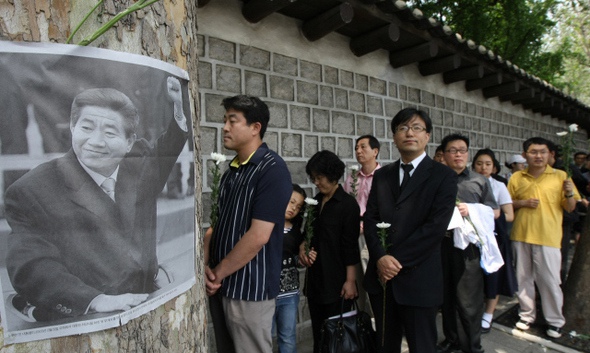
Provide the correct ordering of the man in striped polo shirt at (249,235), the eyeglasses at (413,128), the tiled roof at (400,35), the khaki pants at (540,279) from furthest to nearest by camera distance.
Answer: the khaki pants at (540,279)
the tiled roof at (400,35)
the eyeglasses at (413,128)
the man in striped polo shirt at (249,235)

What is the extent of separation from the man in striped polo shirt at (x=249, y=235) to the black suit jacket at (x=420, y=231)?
0.91 meters

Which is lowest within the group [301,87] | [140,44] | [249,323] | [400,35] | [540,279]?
[540,279]

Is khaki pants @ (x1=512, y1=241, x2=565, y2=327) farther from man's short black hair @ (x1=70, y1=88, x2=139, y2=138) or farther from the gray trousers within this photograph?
man's short black hair @ (x1=70, y1=88, x2=139, y2=138)

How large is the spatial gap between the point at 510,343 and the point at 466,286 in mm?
1074

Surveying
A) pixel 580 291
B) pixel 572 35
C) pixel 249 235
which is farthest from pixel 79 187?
pixel 572 35

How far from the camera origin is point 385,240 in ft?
8.32

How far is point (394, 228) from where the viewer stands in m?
2.53

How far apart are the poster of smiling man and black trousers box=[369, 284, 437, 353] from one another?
2.00 m

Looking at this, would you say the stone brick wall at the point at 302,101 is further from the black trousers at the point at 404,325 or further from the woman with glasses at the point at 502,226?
the black trousers at the point at 404,325

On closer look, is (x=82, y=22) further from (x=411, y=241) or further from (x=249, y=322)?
(x=411, y=241)

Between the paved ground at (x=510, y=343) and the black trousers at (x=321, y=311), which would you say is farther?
the paved ground at (x=510, y=343)

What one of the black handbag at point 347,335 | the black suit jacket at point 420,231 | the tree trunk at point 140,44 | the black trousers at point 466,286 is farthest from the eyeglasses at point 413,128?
the tree trunk at point 140,44

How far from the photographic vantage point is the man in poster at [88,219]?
75 centimetres

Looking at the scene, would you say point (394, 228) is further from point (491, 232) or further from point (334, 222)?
point (491, 232)
